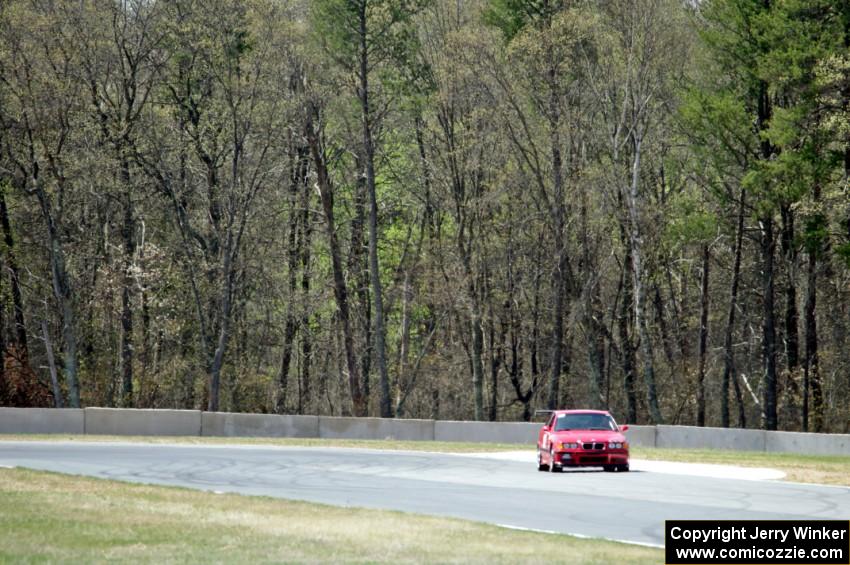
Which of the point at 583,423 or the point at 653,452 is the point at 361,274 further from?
the point at 583,423

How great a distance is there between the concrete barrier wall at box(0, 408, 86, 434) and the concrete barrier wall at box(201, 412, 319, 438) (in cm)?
440

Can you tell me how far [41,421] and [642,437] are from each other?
2046cm

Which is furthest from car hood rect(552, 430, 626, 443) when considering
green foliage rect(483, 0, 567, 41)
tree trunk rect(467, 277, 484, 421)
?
green foliage rect(483, 0, 567, 41)

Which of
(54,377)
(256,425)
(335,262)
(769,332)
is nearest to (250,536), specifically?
(256,425)

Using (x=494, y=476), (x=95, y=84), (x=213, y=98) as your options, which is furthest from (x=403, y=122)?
(x=494, y=476)

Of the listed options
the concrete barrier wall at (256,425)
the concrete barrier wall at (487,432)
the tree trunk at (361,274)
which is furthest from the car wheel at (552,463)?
the tree trunk at (361,274)

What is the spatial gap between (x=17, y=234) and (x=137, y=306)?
6203mm

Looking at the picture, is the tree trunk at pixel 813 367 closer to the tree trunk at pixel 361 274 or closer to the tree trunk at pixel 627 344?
the tree trunk at pixel 627 344

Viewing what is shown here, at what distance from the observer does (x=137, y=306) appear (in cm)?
5653

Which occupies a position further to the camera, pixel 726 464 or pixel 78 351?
pixel 78 351

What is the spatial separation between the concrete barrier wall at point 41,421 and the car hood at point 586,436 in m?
21.4

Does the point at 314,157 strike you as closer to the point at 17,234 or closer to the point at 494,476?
the point at 17,234

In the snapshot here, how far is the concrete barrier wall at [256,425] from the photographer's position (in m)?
46.4

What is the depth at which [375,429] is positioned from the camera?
47.7 meters
